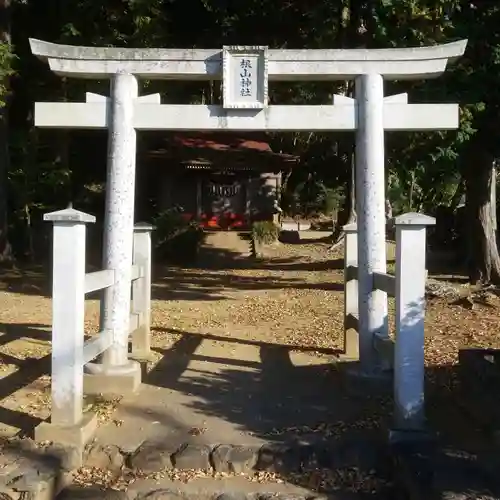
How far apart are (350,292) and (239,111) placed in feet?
9.76

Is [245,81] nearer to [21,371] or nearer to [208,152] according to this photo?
[21,371]

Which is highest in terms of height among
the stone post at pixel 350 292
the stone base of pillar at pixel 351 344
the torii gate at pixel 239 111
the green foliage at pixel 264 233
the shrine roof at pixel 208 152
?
the shrine roof at pixel 208 152

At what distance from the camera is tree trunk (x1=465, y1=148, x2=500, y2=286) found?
14.6m

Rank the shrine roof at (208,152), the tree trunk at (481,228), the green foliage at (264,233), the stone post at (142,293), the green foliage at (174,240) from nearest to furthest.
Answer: the stone post at (142,293) < the tree trunk at (481,228) < the green foliage at (174,240) < the green foliage at (264,233) < the shrine roof at (208,152)

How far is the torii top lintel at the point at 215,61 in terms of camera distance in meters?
7.25

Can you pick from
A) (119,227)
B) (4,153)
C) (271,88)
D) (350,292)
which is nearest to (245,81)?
(119,227)

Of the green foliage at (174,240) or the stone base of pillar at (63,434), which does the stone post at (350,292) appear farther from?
the green foliage at (174,240)

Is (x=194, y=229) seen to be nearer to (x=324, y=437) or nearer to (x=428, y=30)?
(x=428, y=30)

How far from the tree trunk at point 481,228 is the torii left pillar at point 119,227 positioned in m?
9.08

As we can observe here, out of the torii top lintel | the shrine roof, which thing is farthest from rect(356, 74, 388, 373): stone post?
the shrine roof

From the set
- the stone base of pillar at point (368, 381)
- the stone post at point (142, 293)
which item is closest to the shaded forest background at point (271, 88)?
the stone post at point (142, 293)

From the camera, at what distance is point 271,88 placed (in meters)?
20.1

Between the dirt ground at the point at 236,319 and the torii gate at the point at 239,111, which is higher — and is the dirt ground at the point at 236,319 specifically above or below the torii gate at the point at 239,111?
below

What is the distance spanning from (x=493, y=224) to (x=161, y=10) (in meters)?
9.21
